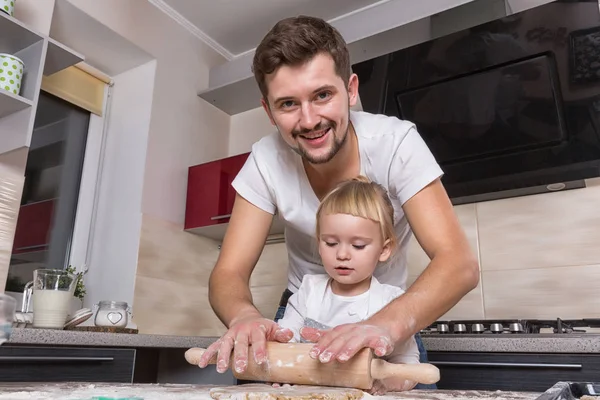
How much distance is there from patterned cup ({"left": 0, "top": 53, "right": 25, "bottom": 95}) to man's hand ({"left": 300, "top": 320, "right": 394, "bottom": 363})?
1.45 m

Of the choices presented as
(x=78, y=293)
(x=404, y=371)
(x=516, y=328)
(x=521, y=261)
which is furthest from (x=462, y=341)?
(x=78, y=293)

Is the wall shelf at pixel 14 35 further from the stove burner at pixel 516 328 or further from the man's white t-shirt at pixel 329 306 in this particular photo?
the stove burner at pixel 516 328

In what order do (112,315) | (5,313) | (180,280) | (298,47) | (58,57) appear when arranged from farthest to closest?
(180,280), (58,57), (112,315), (298,47), (5,313)

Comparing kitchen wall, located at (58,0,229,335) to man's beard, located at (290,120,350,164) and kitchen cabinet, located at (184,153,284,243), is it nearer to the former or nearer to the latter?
kitchen cabinet, located at (184,153,284,243)

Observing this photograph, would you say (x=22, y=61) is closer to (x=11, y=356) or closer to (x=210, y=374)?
(x=11, y=356)

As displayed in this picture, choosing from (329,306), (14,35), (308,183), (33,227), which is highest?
(14,35)

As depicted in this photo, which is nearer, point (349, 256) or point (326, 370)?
point (326, 370)

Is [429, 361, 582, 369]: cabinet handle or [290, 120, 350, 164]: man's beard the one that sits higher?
[290, 120, 350, 164]: man's beard

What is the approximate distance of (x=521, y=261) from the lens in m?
1.79

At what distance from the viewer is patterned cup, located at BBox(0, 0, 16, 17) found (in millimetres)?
1635

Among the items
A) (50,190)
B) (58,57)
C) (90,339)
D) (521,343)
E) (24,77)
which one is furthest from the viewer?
(50,190)

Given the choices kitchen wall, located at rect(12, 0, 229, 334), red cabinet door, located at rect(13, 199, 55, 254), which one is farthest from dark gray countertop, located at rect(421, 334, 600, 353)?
red cabinet door, located at rect(13, 199, 55, 254)

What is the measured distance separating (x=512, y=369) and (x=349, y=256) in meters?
0.62

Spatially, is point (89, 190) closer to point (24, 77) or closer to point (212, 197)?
point (212, 197)
